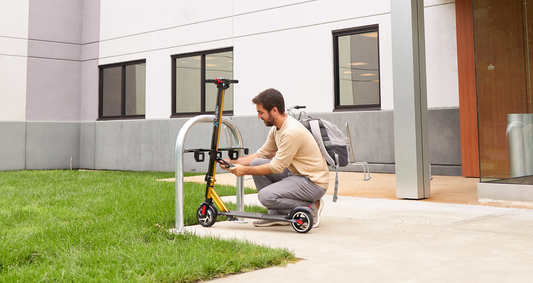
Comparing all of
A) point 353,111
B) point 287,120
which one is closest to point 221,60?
point 353,111

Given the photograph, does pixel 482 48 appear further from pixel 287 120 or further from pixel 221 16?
pixel 221 16

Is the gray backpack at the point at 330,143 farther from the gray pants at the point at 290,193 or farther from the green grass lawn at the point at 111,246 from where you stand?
the green grass lawn at the point at 111,246

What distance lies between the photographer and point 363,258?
369cm

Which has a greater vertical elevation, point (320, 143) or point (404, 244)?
point (320, 143)

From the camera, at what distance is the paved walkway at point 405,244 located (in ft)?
10.7

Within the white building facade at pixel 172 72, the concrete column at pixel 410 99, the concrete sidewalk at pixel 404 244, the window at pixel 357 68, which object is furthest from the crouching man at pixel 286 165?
the window at pixel 357 68

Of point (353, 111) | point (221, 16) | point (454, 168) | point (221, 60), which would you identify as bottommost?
point (454, 168)

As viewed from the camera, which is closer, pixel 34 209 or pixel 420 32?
pixel 34 209

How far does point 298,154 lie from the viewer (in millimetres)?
4898

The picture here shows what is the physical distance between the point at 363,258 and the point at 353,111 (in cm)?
766

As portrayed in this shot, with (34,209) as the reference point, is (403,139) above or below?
above

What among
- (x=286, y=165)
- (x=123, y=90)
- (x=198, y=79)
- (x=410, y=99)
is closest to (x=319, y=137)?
(x=286, y=165)

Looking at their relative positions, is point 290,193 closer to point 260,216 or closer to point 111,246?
point 260,216

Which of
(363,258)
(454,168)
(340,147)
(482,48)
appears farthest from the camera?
(454,168)
